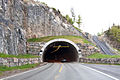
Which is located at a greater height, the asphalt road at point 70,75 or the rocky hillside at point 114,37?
the rocky hillside at point 114,37

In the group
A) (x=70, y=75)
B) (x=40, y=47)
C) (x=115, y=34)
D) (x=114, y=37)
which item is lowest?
(x=70, y=75)

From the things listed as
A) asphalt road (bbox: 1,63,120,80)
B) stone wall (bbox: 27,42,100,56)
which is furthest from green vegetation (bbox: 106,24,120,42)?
asphalt road (bbox: 1,63,120,80)

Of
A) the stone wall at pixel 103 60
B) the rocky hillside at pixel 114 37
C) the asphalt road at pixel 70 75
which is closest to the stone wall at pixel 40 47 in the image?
the stone wall at pixel 103 60

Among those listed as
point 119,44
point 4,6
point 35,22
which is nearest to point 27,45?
point 35,22

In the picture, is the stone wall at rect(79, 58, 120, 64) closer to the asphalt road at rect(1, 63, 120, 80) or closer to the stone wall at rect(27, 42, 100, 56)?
the stone wall at rect(27, 42, 100, 56)

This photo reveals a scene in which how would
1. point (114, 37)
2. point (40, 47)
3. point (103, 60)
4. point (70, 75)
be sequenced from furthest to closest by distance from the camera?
1. point (114, 37)
2. point (40, 47)
3. point (103, 60)
4. point (70, 75)

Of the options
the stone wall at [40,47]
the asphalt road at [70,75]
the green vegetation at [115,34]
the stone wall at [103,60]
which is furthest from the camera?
the green vegetation at [115,34]

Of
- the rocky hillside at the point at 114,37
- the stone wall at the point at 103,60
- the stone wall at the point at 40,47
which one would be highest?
the rocky hillside at the point at 114,37

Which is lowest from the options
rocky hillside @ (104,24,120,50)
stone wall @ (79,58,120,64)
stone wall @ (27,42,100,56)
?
stone wall @ (79,58,120,64)

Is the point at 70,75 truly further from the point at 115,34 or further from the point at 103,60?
the point at 115,34

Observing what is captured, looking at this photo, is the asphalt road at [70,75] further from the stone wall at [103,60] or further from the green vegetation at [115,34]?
the green vegetation at [115,34]

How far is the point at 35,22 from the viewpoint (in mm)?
39094

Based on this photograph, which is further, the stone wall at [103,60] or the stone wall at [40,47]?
the stone wall at [40,47]

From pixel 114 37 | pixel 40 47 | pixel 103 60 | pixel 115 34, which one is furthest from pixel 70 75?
pixel 115 34
